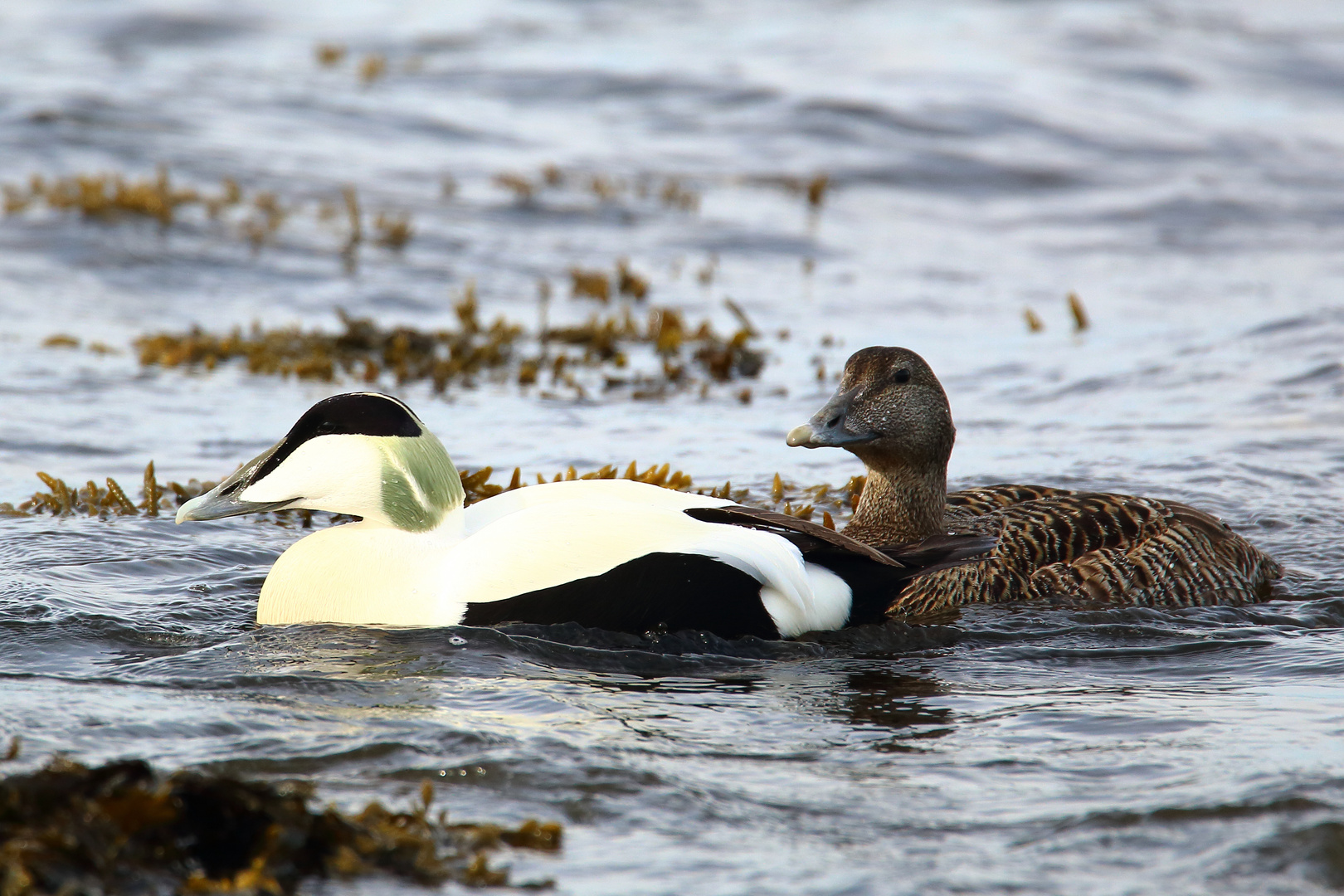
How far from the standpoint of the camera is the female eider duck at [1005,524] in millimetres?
5031

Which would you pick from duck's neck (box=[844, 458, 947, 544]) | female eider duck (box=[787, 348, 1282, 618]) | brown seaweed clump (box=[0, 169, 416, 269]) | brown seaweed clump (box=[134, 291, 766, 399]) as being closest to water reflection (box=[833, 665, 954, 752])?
female eider duck (box=[787, 348, 1282, 618])

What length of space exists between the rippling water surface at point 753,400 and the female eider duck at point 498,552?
0.10 metres

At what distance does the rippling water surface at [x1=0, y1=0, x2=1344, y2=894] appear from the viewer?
3291 mm

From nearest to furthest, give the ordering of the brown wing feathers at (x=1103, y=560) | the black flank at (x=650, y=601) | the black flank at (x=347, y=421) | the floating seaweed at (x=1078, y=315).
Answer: the black flank at (x=650, y=601)
the black flank at (x=347, y=421)
the brown wing feathers at (x=1103, y=560)
the floating seaweed at (x=1078, y=315)

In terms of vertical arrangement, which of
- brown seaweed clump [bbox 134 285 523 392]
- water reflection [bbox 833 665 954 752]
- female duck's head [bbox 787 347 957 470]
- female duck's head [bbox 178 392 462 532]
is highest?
brown seaweed clump [bbox 134 285 523 392]

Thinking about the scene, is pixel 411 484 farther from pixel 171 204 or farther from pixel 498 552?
pixel 171 204

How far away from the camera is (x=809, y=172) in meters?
15.5

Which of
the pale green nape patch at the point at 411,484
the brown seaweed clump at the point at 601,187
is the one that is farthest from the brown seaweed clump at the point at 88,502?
the brown seaweed clump at the point at 601,187

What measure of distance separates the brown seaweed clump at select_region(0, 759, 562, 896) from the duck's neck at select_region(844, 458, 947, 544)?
2716 mm

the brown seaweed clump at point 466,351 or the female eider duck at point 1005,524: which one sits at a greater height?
the brown seaweed clump at point 466,351

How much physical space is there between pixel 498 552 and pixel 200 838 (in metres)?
1.45

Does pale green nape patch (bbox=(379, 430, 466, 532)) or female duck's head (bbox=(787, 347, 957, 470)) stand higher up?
female duck's head (bbox=(787, 347, 957, 470))

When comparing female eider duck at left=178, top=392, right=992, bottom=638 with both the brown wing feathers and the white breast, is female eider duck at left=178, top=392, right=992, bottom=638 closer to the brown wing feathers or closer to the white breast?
the white breast

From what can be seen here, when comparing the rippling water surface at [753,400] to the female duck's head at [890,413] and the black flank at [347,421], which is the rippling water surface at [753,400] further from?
the female duck's head at [890,413]
